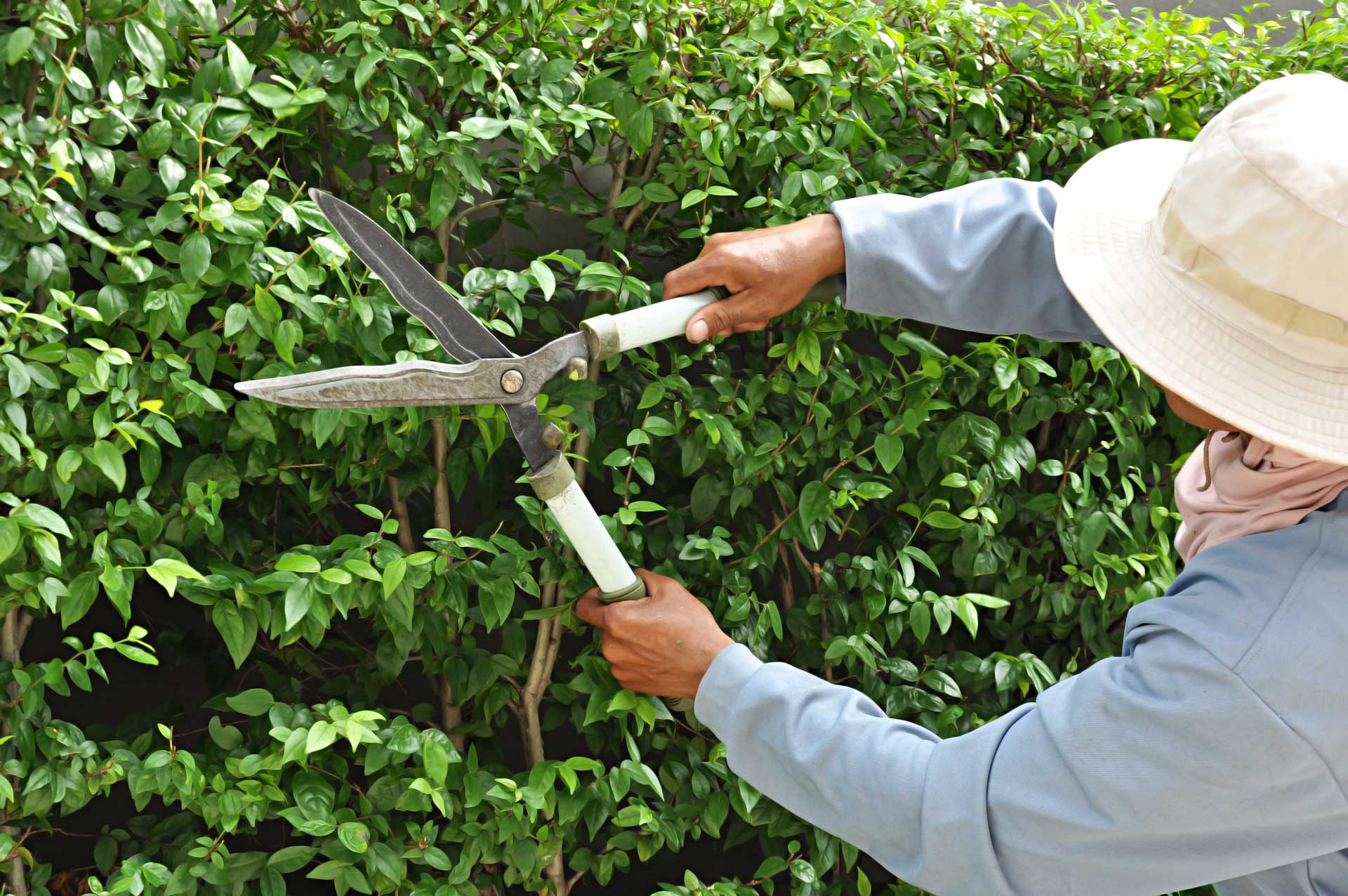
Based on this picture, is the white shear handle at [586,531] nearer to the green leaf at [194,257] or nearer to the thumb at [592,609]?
the thumb at [592,609]

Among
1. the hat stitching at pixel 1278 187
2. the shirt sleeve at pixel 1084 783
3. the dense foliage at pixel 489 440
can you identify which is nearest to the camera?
the hat stitching at pixel 1278 187

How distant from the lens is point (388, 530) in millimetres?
1256

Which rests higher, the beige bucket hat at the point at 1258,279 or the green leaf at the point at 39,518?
the beige bucket hat at the point at 1258,279

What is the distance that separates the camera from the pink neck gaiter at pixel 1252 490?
3.38 ft

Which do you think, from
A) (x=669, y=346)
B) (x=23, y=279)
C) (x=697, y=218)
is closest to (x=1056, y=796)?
(x=669, y=346)

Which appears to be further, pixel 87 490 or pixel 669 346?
pixel 669 346

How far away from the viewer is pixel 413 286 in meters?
1.12

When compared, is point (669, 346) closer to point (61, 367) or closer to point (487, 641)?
point (487, 641)

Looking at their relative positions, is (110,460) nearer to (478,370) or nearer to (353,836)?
(478,370)

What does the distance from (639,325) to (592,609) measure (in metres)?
0.39

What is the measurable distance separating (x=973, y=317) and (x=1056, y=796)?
0.64m

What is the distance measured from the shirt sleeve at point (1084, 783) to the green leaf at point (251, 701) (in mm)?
616

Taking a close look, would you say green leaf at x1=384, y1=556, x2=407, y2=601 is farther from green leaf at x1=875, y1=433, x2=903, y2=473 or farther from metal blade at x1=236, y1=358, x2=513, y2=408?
green leaf at x1=875, y1=433, x2=903, y2=473

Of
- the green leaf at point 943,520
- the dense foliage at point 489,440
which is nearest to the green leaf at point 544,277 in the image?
the dense foliage at point 489,440
